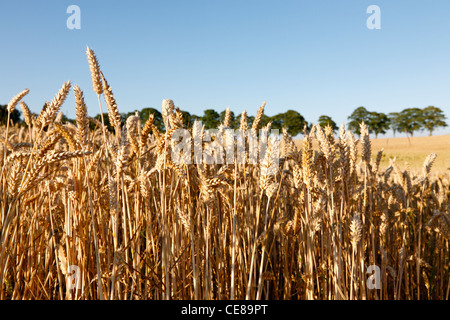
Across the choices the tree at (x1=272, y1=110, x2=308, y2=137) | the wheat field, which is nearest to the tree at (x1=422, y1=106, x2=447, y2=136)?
the tree at (x1=272, y1=110, x2=308, y2=137)

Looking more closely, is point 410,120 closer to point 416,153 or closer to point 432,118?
point 432,118

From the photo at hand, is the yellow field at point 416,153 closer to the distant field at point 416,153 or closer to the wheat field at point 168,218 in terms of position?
the distant field at point 416,153

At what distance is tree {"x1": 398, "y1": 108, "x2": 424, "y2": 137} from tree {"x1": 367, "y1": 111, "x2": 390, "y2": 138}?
11.0 feet

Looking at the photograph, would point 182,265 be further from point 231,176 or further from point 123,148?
point 123,148

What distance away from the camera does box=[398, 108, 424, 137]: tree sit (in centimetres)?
7250

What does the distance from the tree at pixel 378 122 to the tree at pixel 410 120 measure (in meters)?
3.34

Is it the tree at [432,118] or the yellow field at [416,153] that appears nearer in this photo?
the yellow field at [416,153]

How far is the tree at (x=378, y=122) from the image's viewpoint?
7141 centimetres

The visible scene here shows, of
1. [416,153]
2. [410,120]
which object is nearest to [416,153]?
[416,153]

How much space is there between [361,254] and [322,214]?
0.29 metres

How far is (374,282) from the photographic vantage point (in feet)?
6.37

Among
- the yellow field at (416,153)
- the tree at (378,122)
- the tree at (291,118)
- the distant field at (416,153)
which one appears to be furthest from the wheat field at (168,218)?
the tree at (378,122)

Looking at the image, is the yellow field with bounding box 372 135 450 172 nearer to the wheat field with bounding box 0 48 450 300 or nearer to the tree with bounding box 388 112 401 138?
the wheat field with bounding box 0 48 450 300

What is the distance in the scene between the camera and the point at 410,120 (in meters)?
76.1
